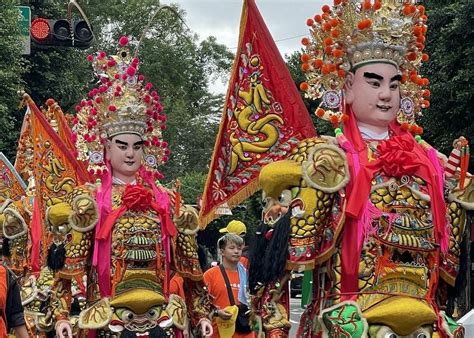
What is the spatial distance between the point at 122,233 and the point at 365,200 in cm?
318

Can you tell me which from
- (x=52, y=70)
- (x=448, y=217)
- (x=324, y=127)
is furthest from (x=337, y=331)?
(x=52, y=70)

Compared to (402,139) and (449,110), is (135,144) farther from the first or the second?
(449,110)

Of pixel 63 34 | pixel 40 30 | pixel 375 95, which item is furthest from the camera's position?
pixel 40 30

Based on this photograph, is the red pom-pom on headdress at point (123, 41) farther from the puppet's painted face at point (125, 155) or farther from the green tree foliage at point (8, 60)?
the green tree foliage at point (8, 60)

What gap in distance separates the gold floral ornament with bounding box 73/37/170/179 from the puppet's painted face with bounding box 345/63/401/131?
3296 mm

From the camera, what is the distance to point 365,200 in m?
6.70

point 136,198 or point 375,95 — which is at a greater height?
point 375,95

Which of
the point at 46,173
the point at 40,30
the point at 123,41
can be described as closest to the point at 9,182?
the point at 46,173

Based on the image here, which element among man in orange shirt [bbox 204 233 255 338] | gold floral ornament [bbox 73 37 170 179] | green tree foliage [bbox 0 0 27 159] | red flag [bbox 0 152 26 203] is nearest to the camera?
gold floral ornament [bbox 73 37 170 179]

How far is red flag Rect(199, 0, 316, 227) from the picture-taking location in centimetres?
814

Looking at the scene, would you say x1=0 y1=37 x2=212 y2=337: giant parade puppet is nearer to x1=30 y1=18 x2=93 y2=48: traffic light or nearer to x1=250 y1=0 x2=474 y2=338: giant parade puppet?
x1=250 y1=0 x2=474 y2=338: giant parade puppet

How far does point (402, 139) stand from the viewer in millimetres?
Answer: 6895

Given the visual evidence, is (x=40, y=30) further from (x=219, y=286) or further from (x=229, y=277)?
(x=219, y=286)

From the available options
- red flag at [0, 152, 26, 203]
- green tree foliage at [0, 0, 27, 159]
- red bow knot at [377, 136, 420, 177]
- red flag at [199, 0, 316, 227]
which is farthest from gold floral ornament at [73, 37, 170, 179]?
green tree foliage at [0, 0, 27, 159]
